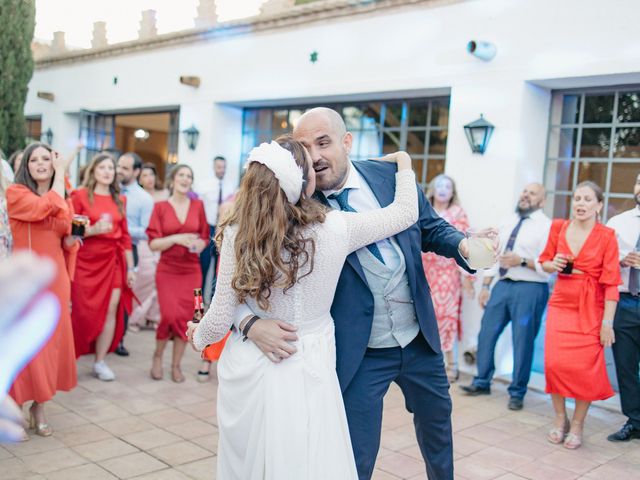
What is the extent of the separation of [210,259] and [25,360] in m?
3.54

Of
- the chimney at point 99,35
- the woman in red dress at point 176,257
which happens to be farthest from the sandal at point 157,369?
the chimney at point 99,35

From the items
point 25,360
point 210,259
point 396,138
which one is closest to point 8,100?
point 210,259

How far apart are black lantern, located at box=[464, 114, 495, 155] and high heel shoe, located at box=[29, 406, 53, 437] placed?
451cm

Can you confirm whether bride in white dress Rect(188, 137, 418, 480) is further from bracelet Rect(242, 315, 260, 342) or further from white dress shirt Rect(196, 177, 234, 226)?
white dress shirt Rect(196, 177, 234, 226)

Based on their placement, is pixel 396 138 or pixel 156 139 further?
pixel 156 139

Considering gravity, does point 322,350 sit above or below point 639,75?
below

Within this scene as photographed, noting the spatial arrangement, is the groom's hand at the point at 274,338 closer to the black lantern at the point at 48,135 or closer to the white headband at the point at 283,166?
the white headband at the point at 283,166

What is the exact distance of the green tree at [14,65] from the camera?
1010cm

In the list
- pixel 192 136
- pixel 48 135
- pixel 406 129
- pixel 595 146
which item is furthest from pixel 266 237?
pixel 48 135

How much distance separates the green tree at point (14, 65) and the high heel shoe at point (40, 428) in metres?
7.23

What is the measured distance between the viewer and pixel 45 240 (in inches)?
179

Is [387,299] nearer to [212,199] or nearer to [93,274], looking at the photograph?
[93,274]

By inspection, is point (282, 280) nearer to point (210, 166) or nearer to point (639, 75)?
point (639, 75)

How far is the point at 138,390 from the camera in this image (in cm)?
555
